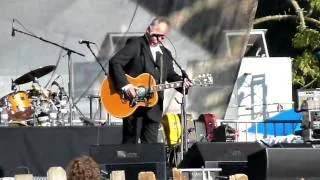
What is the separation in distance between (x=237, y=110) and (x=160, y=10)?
2147 mm

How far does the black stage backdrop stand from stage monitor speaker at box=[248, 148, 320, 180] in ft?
8.46

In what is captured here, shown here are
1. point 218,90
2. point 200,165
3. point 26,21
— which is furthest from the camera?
point 218,90

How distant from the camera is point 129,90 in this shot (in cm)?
742

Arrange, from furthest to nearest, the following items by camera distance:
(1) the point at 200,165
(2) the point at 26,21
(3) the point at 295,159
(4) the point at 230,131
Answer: (2) the point at 26,21
(4) the point at 230,131
(1) the point at 200,165
(3) the point at 295,159

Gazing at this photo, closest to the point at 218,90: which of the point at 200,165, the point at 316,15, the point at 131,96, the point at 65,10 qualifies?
the point at 65,10

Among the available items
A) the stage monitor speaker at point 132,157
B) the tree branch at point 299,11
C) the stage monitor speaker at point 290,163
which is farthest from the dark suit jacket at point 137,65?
the tree branch at point 299,11

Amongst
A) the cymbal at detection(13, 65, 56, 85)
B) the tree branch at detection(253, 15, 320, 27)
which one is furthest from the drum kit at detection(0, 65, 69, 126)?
the tree branch at detection(253, 15, 320, 27)

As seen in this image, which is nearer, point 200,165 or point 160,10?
point 200,165

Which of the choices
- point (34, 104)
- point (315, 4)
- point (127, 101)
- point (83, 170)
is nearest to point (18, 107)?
point (34, 104)

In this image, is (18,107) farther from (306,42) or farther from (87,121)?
(306,42)

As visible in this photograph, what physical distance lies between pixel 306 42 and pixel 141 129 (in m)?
8.52

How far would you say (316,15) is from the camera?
16938 mm

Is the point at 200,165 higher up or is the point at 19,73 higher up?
the point at 19,73

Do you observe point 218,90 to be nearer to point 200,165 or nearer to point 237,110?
point 237,110
